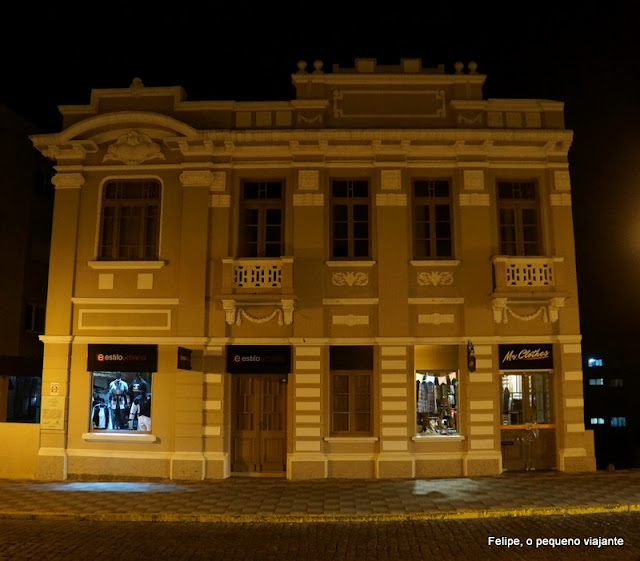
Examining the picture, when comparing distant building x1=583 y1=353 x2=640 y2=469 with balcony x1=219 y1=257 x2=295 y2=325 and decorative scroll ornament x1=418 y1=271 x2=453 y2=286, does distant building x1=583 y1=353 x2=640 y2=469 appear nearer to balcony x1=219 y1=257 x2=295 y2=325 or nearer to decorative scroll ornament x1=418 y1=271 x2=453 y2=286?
decorative scroll ornament x1=418 y1=271 x2=453 y2=286

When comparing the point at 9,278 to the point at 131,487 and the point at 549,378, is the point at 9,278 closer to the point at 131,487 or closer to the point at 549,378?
the point at 131,487

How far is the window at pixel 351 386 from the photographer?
1592cm

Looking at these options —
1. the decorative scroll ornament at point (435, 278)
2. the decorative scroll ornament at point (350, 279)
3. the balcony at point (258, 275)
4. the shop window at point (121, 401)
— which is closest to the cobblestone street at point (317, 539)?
the shop window at point (121, 401)

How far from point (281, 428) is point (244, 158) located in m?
6.82

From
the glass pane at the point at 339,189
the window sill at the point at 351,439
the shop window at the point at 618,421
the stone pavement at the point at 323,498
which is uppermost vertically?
the glass pane at the point at 339,189

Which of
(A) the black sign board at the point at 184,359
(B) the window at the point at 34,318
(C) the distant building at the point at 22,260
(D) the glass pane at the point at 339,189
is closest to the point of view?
(A) the black sign board at the point at 184,359

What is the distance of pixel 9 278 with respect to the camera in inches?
837

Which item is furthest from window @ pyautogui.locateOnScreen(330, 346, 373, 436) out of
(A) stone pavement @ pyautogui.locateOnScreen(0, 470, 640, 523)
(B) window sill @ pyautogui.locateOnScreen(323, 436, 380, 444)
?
(A) stone pavement @ pyautogui.locateOnScreen(0, 470, 640, 523)

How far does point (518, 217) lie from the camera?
16703mm

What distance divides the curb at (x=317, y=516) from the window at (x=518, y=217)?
676 centimetres

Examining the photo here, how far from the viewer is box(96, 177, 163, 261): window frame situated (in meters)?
16.6

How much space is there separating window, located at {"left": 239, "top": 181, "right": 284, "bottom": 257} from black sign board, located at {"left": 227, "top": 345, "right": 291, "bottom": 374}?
7.84ft

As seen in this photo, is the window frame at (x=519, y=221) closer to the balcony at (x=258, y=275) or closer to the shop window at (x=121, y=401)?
the balcony at (x=258, y=275)

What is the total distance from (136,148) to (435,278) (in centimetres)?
824
